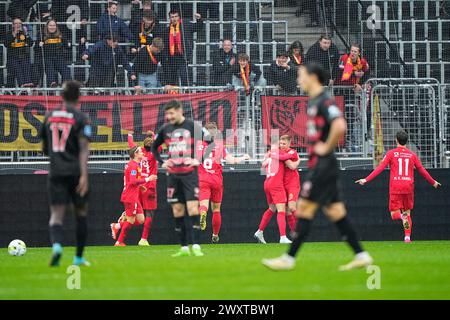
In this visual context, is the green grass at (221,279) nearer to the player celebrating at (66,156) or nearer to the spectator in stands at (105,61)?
the player celebrating at (66,156)

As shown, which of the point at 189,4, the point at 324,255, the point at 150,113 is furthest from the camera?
the point at 189,4

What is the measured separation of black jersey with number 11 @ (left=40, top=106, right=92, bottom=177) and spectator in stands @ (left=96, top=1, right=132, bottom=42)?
13473 mm

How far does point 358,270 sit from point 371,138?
1140cm

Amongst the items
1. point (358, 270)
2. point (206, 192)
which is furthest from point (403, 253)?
point (206, 192)

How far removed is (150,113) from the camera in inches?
914

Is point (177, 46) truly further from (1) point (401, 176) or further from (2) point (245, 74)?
(1) point (401, 176)

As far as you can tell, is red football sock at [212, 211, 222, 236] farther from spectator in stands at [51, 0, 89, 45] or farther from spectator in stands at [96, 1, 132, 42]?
spectator in stands at [51, 0, 89, 45]

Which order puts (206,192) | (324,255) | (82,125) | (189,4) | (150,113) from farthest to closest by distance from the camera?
(189,4) < (150,113) < (206,192) < (324,255) < (82,125)

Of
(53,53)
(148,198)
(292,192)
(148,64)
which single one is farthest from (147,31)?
(292,192)

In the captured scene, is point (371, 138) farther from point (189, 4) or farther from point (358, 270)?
point (358, 270)

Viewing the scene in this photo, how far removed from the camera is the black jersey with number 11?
12070 millimetres

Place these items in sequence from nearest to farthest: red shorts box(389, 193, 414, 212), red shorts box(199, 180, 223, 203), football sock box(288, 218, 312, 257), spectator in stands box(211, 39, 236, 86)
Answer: football sock box(288, 218, 312, 257), red shorts box(389, 193, 414, 212), red shorts box(199, 180, 223, 203), spectator in stands box(211, 39, 236, 86)

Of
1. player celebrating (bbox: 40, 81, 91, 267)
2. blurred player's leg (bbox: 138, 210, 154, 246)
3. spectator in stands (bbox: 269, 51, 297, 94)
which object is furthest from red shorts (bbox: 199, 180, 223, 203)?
player celebrating (bbox: 40, 81, 91, 267)

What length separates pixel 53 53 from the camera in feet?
81.0
